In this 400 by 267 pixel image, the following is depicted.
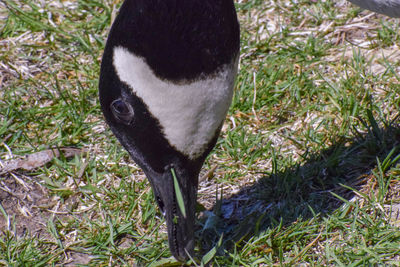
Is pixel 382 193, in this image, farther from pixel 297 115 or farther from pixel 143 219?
pixel 143 219

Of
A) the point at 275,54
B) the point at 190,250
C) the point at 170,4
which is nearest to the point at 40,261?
the point at 190,250

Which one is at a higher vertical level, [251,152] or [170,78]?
[170,78]

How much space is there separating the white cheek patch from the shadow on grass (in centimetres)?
80

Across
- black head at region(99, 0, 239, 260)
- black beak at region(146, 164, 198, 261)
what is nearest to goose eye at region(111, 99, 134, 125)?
black head at region(99, 0, 239, 260)

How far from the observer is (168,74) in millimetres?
2984

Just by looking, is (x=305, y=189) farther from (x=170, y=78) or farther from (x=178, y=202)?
(x=170, y=78)

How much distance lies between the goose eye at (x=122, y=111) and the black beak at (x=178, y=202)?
305mm

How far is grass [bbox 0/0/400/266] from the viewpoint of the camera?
11.9ft

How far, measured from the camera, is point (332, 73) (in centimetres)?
488

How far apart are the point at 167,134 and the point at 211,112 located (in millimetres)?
230

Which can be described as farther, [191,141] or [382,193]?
[382,193]

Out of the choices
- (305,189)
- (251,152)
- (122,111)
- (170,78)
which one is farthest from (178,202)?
(251,152)

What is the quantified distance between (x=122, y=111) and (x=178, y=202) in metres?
0.54

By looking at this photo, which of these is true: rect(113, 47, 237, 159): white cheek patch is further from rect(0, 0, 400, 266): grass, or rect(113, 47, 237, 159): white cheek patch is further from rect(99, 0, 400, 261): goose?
rect(0, 0, 400, 266): grass
